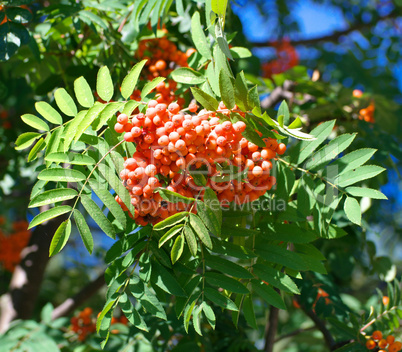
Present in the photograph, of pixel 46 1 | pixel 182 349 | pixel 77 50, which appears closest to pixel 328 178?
pixel 182 349

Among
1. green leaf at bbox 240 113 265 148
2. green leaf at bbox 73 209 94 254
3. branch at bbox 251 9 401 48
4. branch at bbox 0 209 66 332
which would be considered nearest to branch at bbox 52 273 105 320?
branch at bbox 0 209 66 332

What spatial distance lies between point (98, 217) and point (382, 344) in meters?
1.44

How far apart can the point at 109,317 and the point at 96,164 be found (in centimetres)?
54

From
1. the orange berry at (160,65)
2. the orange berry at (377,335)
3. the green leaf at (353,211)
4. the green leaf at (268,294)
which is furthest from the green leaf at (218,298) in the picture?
the orange berry at (160,65)

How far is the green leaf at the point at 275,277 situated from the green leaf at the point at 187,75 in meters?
0.78

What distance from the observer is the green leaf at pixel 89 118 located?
1321 millimetres

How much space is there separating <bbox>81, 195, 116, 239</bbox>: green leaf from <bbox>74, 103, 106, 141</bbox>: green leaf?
219 millimetres

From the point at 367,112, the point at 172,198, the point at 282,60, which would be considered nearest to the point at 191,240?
the point at 172,198

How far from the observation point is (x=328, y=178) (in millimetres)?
1498

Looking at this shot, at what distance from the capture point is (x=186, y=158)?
53.2 inches

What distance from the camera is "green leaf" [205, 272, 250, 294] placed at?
1.39 meters

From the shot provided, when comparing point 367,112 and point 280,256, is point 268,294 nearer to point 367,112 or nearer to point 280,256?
point 280,256

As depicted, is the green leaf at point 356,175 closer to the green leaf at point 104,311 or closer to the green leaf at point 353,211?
the green leaf at point 353,211

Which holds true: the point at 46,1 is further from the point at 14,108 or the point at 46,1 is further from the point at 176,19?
the point at 14,108
